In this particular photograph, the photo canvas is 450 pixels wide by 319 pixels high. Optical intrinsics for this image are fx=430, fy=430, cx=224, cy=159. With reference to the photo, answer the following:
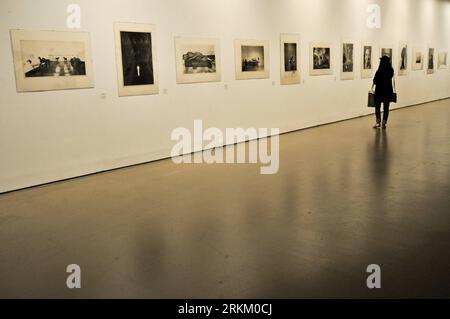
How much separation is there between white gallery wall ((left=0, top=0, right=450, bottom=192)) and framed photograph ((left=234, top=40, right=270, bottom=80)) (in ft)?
0.66

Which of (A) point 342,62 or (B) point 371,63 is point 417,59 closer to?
(B) point 371,63

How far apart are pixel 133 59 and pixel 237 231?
6.03 metres

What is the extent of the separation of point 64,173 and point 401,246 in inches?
273

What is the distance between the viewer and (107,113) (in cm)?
987

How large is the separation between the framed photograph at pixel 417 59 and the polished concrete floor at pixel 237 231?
1459 cm

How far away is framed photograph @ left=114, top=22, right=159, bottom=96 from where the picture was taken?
994 cm

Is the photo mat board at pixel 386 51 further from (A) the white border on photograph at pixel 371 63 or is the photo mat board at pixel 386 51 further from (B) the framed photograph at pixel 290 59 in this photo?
(B) the framed photograph at pixel 290 59

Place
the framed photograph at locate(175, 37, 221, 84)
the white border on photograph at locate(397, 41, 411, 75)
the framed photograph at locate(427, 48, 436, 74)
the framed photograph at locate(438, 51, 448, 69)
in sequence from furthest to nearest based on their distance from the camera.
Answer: the framed photograph at locate(438, 51, 448, 69) < the framed photograph at locate(427, 48, 436, 74) < the white border on photograph at locate(397, 41, 411, 75) < the framed photograph at locate(175, 37, 221, 84)

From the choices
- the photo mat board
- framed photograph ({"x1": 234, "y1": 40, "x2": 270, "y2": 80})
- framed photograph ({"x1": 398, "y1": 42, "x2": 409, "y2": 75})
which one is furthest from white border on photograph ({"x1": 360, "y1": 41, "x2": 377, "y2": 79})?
framed photograph ({"x1": 234, "y1": 40, "x2": 270, "y2": 80})

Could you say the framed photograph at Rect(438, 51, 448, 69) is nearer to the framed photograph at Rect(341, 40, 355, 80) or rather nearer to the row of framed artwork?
the framed photograph at Rect(341, 40, 355, 80)

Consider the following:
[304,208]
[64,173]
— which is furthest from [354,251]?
[64,173]

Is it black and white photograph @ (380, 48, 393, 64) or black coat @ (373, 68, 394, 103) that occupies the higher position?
black and white photograph @ (380, 48, 393, 64)
